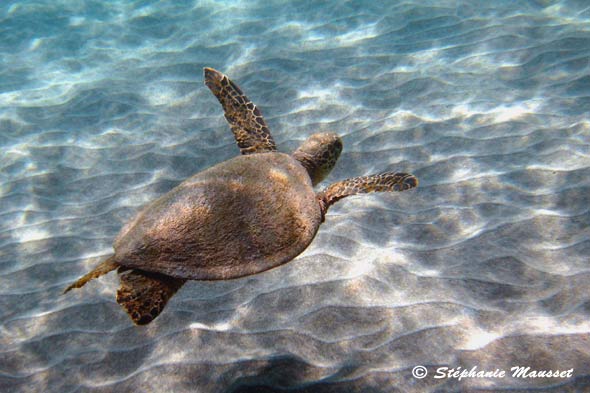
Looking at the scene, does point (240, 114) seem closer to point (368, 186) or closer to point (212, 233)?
point (368, 186)

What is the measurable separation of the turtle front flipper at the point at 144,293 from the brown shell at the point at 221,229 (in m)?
0.08

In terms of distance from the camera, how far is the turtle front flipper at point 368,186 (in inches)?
135

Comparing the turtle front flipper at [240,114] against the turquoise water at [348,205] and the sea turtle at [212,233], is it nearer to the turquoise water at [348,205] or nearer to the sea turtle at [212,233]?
the turquoise water at [348,205]

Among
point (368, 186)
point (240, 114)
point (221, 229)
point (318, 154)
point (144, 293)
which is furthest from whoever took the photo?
point (240, 114)

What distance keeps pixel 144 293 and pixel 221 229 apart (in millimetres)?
598

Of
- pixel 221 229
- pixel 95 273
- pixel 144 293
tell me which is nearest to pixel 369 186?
pixel 221 229

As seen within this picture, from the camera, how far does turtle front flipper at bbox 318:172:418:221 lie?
344 cm

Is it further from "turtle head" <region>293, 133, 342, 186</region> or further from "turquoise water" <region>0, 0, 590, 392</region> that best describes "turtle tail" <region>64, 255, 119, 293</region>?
"turtle head" <region>293, 133, 342, 186</region>

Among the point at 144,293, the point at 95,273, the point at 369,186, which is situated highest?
the point at 95,273

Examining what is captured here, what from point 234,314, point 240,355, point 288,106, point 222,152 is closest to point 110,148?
point 222,152

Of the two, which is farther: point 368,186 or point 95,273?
point 368,186

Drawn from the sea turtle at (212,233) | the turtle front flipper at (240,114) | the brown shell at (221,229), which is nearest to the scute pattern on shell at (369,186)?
the sea turtle at (212,233)

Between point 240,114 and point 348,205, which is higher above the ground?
point 240,114

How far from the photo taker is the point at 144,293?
2.35 metres
